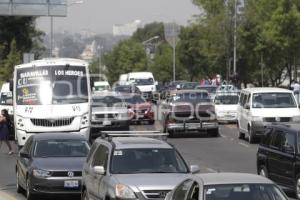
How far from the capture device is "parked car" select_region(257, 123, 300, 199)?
17734 mm

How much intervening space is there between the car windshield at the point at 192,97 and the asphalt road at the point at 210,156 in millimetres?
1585

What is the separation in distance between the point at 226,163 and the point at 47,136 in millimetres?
7318

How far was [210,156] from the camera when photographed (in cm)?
2784

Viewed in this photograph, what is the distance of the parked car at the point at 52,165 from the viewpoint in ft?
58.5

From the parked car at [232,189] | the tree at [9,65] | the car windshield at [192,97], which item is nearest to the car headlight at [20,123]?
the car windshield at [192,97]

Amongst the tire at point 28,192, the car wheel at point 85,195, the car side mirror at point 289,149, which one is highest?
the car side mirror at point 289,149

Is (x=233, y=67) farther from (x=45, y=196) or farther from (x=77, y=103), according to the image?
(x=45, y=196)

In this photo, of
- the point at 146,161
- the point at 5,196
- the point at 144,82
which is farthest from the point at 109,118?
the point at 144,82

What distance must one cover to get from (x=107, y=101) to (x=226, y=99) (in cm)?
859

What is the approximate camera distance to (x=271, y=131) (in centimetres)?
1942

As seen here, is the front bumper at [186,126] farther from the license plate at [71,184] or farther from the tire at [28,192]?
the license plate at [71,184]

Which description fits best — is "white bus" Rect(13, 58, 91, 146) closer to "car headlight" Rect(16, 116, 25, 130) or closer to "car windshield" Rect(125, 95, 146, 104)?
"car headlight" Rect(16, 116, 25, 130)

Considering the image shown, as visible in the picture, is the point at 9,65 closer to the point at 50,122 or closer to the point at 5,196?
the point at 50,122

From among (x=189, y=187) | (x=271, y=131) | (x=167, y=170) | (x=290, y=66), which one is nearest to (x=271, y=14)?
(x=290, y=66)
